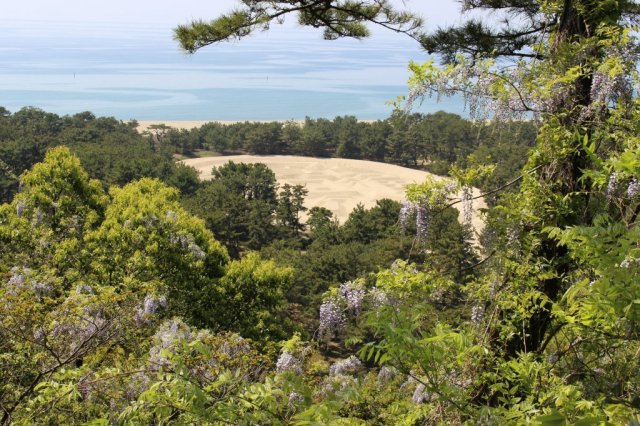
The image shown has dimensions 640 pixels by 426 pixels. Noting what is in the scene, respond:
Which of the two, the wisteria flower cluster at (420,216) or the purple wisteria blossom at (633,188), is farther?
the wisteria flower cluster at (420,216)

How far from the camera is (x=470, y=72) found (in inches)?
180

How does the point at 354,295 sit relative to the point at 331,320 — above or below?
above

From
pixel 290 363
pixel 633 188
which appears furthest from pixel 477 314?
pixel 290 363

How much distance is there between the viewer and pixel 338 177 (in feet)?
231

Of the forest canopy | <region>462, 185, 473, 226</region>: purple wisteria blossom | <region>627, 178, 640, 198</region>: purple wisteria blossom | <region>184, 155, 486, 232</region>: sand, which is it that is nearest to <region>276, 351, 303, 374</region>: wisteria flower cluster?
the forest canopy

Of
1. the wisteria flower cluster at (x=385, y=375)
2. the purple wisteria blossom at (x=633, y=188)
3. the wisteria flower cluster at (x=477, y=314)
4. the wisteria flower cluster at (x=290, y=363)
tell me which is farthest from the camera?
the wisteria flower cluster at (x=385, y=375)

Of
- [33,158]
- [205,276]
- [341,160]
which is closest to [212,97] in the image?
[341,160]

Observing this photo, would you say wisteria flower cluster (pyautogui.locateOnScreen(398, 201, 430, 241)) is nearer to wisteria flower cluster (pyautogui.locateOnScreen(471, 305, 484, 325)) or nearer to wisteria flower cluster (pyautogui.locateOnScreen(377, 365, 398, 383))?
wisteria flower cluster (pyautogui.locateOnScreen(471, 305, 484, 325))

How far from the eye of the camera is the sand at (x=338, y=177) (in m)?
58.0

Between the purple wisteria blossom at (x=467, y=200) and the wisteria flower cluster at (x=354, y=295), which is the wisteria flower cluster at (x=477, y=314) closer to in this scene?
the purple wisteria blossom at (x=467, y=200)

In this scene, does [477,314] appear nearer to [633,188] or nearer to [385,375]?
[633,188]

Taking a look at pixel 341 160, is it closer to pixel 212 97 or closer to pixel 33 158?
pixel 33 158

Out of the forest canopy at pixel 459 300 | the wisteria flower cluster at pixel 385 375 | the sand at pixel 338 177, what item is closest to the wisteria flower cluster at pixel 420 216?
the forest canopy at pixel 459 300

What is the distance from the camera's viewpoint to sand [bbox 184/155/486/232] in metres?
58.0
